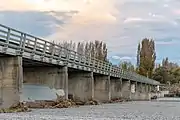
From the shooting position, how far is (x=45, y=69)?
32656mm

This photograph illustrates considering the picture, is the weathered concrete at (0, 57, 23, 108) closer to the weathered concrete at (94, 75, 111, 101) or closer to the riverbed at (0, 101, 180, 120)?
the riverbed at (0, 101, 180, 120)

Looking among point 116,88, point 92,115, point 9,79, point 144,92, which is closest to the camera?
point 92,115

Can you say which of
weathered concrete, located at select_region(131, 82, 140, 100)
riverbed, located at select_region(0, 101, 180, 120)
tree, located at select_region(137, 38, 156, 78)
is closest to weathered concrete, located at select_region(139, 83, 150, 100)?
weathered concrete, located at select_region(131, 82, 140, 100)

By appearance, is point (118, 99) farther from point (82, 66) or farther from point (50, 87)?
point (50, 87)

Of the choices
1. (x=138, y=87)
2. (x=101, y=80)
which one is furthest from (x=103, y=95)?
(x=138, y=87)

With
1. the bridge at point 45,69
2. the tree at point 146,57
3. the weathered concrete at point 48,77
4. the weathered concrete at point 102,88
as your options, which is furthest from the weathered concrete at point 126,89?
the tree at point 146,57

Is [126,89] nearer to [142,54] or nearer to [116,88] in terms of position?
[116,88]

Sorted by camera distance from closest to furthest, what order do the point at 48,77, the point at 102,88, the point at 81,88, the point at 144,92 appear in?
the point at 48,77, the point at 81,88, the point at 102,88, the point at 144,92

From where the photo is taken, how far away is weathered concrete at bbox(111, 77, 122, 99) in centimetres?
5456

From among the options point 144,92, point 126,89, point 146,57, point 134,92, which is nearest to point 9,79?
point 126,89

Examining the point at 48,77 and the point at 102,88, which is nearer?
the point at 48,77

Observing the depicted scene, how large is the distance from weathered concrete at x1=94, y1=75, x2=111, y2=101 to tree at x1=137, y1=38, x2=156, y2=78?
68.3 m

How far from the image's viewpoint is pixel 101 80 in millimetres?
48125

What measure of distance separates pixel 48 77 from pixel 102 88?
16.0m
